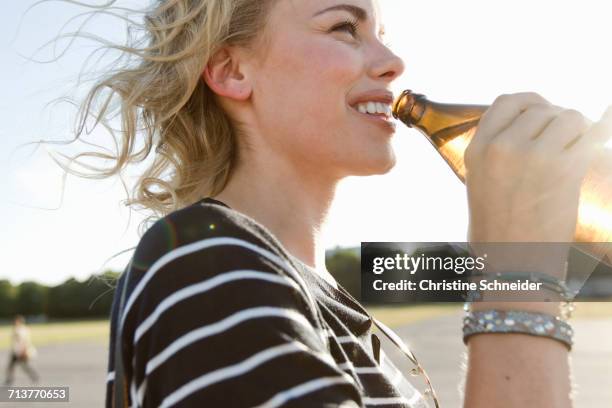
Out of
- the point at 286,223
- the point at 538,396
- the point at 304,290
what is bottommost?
the point at 538,396

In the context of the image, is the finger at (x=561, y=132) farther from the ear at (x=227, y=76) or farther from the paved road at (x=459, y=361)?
the ear at (x=227, y=76)

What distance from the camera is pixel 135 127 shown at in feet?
8.78

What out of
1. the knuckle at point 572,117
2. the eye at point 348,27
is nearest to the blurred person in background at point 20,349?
the eye at point 348,27

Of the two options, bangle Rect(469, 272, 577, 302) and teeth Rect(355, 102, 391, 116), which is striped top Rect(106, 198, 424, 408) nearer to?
bangle Rect(469, 272, 577, 302)

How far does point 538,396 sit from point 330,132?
3.35 feet

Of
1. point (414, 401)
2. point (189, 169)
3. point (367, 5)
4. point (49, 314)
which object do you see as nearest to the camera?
point (414, 401)

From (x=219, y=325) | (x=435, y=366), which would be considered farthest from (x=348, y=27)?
(x=435, y=366)

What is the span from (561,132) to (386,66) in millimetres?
781

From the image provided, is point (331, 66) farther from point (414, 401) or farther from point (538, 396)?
point (538, 396)

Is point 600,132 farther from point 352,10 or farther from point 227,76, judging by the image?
point 227,76

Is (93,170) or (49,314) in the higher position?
(49,314)

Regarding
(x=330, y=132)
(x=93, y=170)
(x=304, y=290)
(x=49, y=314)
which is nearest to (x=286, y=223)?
(x=330, y=132)

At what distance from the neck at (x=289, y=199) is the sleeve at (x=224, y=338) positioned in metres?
0.81

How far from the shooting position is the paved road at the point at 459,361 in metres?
15.1
